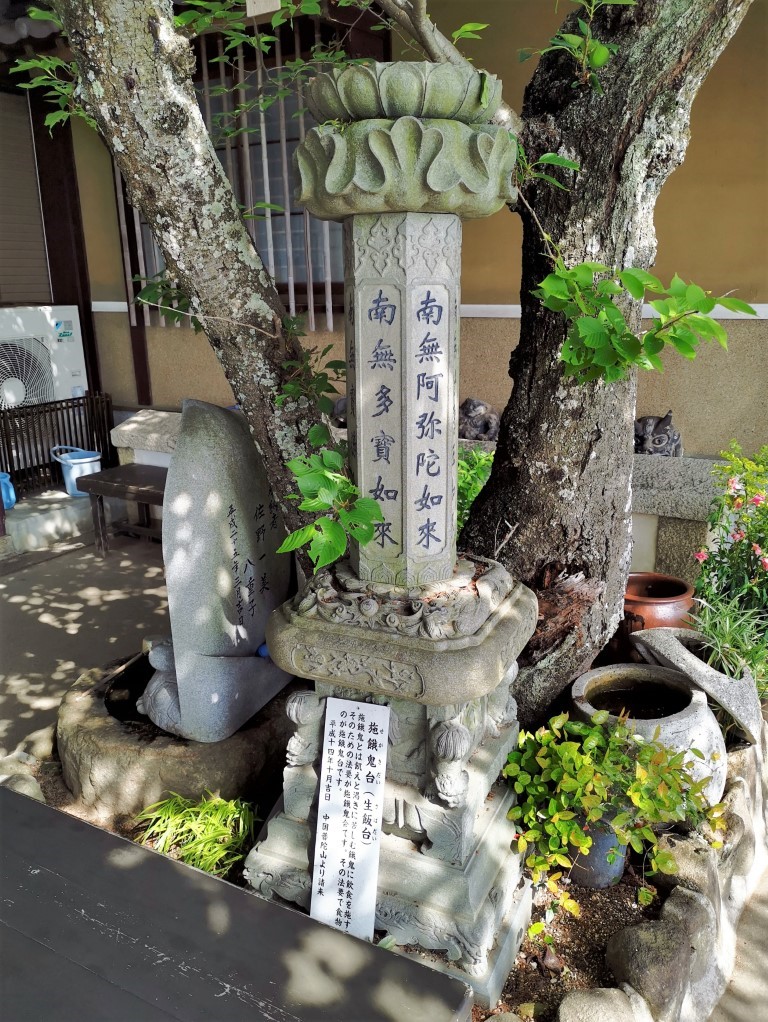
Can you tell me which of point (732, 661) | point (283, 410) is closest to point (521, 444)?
point (283, 410)

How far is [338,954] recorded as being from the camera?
1.67 meters

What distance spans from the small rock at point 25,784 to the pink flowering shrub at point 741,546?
10.5ft

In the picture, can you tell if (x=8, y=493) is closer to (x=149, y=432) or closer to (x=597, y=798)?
(x=149, y=432)

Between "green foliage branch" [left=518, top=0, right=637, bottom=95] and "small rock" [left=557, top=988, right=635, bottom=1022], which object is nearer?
"small rock" [left=557, top=988, right=635, bottom=1022]

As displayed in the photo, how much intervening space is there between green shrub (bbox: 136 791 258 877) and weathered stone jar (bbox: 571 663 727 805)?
1.42 meters

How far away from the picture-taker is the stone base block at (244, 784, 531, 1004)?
249 centimetres

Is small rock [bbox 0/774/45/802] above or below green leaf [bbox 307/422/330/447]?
below

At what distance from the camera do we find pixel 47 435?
7949mm

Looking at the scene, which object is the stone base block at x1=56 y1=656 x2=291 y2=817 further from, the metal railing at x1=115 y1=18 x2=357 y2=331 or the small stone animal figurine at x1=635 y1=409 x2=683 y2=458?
the metal railing at x1=115 y1=18 x2=357 y2=331

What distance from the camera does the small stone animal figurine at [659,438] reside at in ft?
17.8

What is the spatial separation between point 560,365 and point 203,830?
2.31m

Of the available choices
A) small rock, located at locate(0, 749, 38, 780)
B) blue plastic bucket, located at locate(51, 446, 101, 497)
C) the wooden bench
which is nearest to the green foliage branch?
small rock, located at locate(0, 749, 38, 780)

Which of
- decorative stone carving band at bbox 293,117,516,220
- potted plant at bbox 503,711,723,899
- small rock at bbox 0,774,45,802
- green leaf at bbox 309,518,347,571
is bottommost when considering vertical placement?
small rock at bbox 0,774,45,802

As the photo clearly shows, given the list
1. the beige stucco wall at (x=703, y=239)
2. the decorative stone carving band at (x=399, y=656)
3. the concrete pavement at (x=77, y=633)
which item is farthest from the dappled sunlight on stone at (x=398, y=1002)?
the beige stucco wall at (x=703, y=239)
